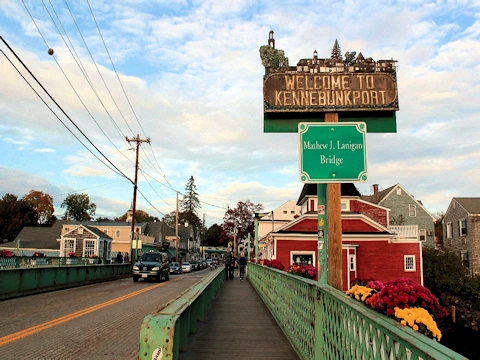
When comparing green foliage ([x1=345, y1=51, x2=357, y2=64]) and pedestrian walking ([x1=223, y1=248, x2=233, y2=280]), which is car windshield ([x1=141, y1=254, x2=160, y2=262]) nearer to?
pedestrian walking ([x1=223, y1=248, x2=233, y2=280])

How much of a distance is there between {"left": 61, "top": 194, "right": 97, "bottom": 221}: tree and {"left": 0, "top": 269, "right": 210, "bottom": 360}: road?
123m

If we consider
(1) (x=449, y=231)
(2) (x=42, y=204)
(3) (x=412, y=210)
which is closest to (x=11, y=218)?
(2) (x=42, y=204)

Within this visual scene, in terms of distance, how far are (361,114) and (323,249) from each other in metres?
3.31

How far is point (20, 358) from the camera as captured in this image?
6.71 m

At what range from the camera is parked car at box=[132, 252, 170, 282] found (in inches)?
1067

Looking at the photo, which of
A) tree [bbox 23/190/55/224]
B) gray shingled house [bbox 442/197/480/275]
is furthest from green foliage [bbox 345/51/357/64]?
tree [bbox 23/190/55/224]

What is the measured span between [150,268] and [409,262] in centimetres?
1944

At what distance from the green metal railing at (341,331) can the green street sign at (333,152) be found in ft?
6.21

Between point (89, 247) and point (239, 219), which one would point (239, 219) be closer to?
point (239, 219)

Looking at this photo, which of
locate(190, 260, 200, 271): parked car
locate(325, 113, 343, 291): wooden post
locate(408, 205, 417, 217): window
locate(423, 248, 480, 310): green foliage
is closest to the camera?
locate(325, 113, 343, 291): wooden post

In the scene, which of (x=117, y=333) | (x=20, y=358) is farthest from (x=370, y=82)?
(x=20, y=358)

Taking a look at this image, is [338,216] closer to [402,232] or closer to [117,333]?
[117,333]

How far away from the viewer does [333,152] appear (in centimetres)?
785

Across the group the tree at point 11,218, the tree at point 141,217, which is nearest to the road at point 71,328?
the tree at point 11,218
